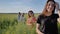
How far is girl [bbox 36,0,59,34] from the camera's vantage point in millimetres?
1628

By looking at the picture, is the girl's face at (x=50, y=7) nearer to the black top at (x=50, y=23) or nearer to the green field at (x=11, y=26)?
the black top at (x=50, y=23)

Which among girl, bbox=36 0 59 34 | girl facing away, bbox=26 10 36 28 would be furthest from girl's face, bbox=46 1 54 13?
girl facing away, bbox=26 10 36 28

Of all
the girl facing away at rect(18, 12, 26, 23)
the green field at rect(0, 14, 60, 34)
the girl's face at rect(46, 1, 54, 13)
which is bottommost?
the green field at rect(0, 14, 60, 34)

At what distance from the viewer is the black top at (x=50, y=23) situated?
1619 millimetres

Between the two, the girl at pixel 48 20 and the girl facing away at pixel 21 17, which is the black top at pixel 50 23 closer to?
the girl at pixel 48 20

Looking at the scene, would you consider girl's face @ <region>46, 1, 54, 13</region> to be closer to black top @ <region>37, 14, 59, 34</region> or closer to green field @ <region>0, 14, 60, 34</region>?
black top @ <region>37, 14, 59, 34</region>

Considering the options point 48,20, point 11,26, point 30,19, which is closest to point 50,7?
point 48,20

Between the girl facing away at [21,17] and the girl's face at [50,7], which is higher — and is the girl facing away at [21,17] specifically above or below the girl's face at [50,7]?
below

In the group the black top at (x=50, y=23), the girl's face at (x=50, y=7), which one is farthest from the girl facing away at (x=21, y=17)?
the girl's face at (x=50, y=7)

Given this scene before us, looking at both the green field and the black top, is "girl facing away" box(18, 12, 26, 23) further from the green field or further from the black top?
the black top

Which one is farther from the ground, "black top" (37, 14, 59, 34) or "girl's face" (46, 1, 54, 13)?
"girl's face" (46, 1, 54, 13)

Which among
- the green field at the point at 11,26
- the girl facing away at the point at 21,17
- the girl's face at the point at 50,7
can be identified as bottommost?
the green field at the point at 11,26

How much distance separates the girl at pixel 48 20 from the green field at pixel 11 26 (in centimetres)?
10

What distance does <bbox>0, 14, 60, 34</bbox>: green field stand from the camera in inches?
66.7
